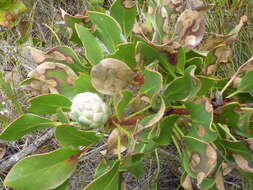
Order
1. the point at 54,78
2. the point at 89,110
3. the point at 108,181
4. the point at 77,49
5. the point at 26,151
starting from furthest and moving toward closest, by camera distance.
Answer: the point at 77,49 → the point at 26,151 → the point at 54,78 → the point at 108,181 → the point at 89,110

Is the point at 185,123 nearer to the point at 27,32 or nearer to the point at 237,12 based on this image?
the point at 237,12

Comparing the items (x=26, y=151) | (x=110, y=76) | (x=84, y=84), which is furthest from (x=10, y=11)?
(x=110, y=76)

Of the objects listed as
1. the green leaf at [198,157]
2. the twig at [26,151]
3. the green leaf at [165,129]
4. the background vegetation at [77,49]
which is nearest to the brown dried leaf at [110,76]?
the green leaf at [165,129]

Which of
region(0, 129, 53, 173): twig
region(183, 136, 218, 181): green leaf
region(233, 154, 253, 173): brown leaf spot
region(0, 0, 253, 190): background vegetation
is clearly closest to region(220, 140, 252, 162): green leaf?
region(233, 154, 253, 173): brown leaf spot

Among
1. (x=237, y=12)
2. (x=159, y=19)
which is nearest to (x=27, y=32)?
(x=237, y=12)

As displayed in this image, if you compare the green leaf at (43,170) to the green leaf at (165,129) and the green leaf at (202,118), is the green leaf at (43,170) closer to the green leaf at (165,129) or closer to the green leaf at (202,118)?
the green leaf at (165,129)

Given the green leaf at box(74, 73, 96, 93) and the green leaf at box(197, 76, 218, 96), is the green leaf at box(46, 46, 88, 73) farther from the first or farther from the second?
the green leaf at box(197, 76, 218, 96)

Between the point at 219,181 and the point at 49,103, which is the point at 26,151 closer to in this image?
the point at 49,103
